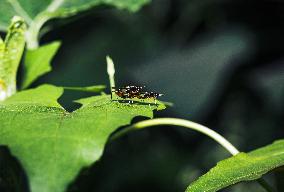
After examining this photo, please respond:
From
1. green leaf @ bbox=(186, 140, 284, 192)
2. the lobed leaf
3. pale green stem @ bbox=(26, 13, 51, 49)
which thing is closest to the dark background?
the lobed leaf

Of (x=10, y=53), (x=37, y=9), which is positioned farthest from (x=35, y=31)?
(x=10, y=53)

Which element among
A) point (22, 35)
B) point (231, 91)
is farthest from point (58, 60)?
point (22, 35)

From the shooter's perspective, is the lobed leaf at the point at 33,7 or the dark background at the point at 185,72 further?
the dark background at the point at 185,72

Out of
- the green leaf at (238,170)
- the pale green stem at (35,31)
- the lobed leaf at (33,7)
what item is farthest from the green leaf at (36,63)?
the green leaf at (238,170)

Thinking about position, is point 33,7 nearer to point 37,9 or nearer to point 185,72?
point 37,9

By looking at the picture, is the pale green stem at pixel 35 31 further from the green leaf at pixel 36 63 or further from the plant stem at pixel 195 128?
the plant stem at pixel 195 128

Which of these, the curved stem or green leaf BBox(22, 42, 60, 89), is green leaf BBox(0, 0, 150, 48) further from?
the curved stem
